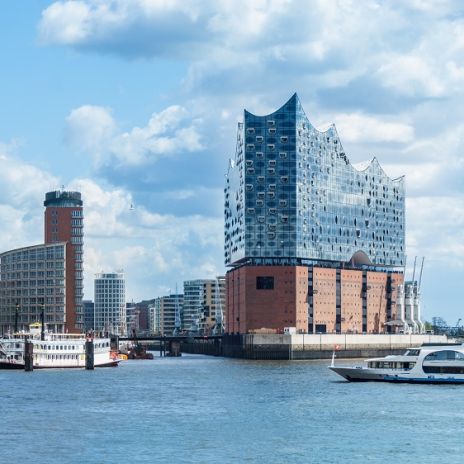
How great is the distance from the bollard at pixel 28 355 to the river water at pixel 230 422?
99.5ft

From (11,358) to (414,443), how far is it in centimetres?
11659

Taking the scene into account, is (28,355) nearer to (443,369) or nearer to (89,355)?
(89,355)

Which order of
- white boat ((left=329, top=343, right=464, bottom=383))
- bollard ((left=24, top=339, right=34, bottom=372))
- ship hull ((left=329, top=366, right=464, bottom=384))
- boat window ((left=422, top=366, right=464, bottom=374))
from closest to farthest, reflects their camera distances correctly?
1. boat window ((left=422, top=366, right=464, bottom=374))
2. white boat ((left=329, top=343, right=464, bottom=383))
3. ship hull ((left=329, top=366, right=464, bottom=384))
4. bollard ((left=24, top=339, right=34, bottom=372))

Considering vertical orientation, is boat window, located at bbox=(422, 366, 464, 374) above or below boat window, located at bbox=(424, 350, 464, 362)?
below

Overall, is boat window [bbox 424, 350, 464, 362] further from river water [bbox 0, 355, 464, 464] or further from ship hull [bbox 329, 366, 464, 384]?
river water [bbox 0, 355, 464, 464]

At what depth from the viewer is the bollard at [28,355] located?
182 m

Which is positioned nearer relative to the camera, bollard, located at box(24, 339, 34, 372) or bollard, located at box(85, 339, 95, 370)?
bollard, located at box(24, 339, 34, 372)

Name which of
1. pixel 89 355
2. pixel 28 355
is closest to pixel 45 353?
pixel 28 355

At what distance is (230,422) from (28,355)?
89158 mm

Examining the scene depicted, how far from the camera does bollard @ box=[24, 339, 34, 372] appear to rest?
596ft

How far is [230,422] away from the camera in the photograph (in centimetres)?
9731

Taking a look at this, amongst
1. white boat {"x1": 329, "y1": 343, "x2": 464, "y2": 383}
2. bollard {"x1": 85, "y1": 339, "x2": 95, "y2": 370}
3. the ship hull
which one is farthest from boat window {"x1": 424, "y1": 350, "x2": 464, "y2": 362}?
bollard {"x1": 85, "y1": 339, "x2": 95, "y2": 370}

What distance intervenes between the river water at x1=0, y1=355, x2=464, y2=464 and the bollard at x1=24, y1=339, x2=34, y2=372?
30337 mm

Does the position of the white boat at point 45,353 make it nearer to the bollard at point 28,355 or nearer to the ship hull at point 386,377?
the bollard at point 28,355
